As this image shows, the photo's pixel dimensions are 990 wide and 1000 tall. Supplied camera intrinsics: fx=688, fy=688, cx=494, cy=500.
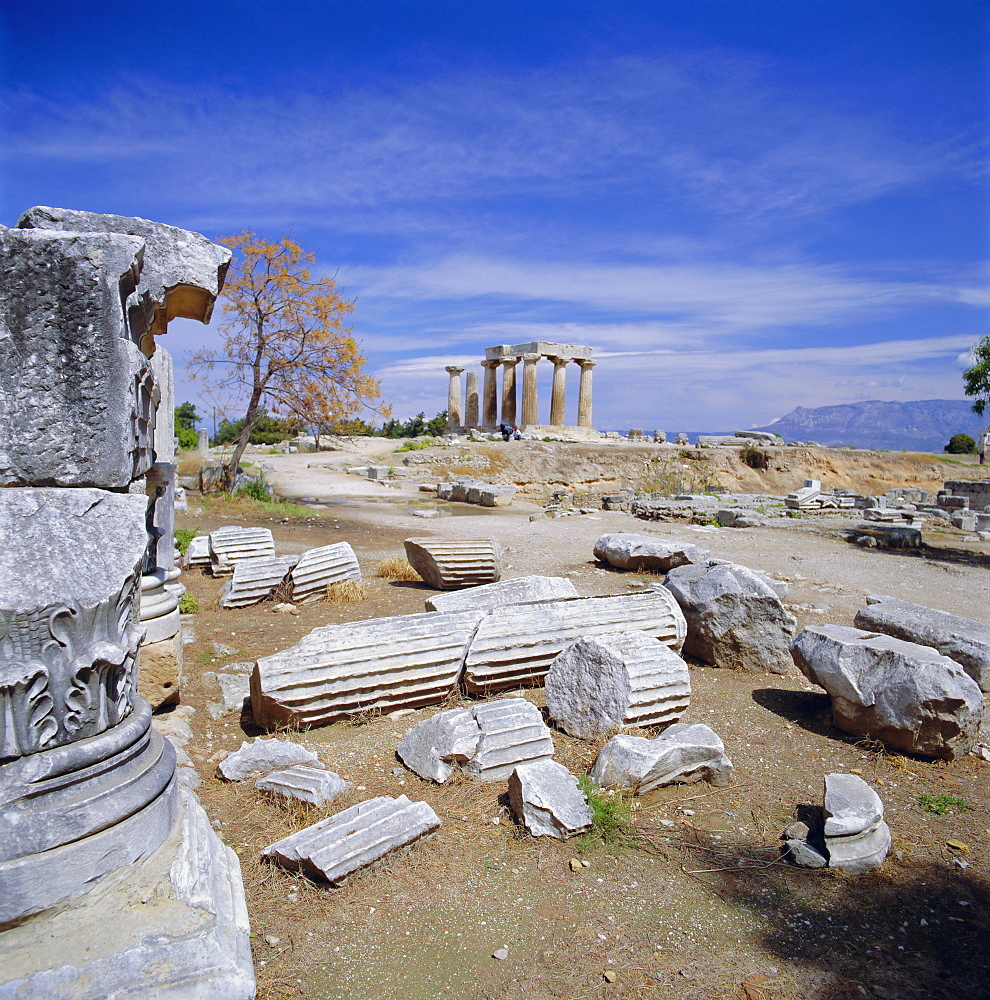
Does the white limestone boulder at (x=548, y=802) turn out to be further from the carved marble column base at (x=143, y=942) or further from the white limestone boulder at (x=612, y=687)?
the carved marble column base at (x=143, y=942)

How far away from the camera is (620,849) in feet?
10.5

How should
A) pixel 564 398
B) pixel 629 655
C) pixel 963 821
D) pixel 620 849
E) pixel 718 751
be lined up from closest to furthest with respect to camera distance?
pixel 620 849, pixel 963 821, pixel 718 751, pixel 629 655, pixel 564 398

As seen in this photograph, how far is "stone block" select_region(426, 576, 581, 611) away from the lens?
5.72m

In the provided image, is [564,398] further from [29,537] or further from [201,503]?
[29,537]

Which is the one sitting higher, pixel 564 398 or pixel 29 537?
pixel 564 398

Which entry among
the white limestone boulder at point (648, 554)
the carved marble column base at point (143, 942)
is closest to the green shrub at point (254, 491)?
the white limestone boulder at point (648, 554)

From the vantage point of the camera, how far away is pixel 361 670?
4.47 meters

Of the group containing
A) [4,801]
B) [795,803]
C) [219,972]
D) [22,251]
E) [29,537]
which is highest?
[22,251]

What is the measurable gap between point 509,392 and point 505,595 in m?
27.4

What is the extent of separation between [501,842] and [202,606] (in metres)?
4.97

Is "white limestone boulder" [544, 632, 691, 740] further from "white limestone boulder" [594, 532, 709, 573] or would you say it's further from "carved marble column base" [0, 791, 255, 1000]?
"white limestone boulder" [594, 532, 709, 573]

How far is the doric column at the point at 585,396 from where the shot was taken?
34.2 m

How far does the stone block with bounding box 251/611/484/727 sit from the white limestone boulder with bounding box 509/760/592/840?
1297 mm

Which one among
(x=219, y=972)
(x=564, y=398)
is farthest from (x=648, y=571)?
(x=564, y=398)
